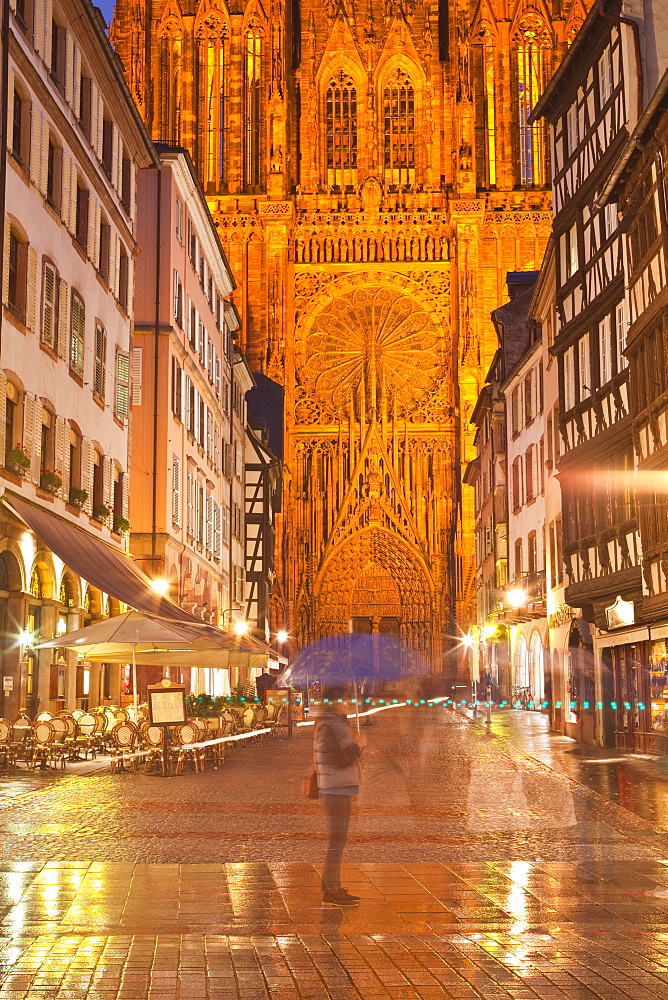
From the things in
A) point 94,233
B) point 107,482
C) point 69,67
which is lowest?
point 107,482

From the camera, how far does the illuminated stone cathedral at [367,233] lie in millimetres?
71875

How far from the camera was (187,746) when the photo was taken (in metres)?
22.2

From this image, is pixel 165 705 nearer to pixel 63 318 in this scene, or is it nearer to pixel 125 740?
pixel 125 740

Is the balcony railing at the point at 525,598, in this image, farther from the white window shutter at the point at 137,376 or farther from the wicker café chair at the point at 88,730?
the wicker café chair at the point at 88,730

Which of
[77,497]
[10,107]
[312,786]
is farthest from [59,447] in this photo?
[312,786]

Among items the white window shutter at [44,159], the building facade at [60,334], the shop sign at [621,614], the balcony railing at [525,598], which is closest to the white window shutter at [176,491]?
the building facade at [60,334]

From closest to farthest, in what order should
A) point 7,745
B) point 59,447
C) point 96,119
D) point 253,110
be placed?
1. point 7,745
2. point 59,447
3. point 96,119
4. point 253,110

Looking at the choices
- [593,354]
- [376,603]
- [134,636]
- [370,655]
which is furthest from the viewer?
[370,655]

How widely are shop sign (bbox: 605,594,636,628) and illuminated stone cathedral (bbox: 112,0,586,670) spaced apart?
42.7m

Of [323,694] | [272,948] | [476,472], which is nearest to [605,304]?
[323,694]

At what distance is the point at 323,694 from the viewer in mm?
10078

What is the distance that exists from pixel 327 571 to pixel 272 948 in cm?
6453

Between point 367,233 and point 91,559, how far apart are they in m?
51.6

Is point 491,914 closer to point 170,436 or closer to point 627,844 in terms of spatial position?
point 627,844
